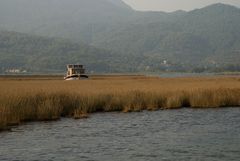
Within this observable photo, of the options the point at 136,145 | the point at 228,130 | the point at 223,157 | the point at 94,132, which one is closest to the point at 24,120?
the point at 94,132

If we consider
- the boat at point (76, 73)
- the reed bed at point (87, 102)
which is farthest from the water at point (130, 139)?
the boat at point (76, 73)

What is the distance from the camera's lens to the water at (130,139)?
69.6 ft

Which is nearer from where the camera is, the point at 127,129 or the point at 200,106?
the point at 127,129

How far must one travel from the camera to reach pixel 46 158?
68.0ft

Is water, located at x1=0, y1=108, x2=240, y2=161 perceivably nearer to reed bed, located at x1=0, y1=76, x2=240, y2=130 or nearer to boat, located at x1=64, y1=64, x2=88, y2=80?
reed bed, located at x1=0, y1=76, x2=240, y2=130

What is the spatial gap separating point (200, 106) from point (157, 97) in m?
3.91

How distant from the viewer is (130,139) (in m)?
25.4

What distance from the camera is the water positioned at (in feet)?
69.6

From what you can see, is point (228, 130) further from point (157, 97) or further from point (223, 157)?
point (157, 97)

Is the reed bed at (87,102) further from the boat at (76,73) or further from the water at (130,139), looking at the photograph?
the boat at (76,73)

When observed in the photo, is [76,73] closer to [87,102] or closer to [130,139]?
[87,102]

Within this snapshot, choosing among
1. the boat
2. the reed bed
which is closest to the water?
the reed bed

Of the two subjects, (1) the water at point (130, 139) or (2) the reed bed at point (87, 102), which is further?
(2) the reed bed at point (87, 102)

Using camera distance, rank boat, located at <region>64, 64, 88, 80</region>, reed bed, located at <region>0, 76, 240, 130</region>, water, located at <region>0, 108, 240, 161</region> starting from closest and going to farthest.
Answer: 1. water, located at <region>0, 108, 240, 161</region>
2. reed bed, located at <region>0, 76, 240, 130</region>
3. boat, located at <region>64, 64, 88, 80</region>
